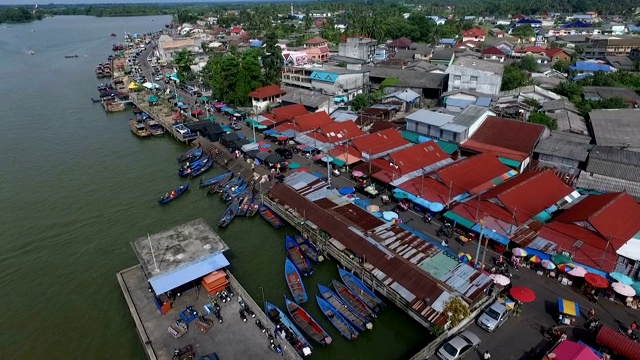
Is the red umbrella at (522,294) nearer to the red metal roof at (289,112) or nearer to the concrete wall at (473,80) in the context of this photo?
the red metal roof at (289,112)

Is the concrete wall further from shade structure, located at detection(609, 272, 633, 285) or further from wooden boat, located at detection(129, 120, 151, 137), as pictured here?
wooden boat, located at detection(129, 120, 151, 137)

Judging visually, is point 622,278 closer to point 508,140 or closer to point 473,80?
point 508,140

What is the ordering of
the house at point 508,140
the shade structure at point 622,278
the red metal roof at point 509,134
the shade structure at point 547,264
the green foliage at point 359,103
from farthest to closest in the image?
the green foliage at point 359,103, the red metal roof at point 509,134, the house at point 508,140, the shade structure at point 547,264, the shade structure at point 622,278

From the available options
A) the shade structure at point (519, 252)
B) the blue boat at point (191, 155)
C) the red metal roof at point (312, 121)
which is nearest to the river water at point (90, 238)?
the blue boat at point (191, 155)

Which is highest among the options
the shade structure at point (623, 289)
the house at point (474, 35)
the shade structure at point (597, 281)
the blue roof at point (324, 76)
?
the house at point (474, 35)

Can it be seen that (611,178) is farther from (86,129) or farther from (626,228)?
(86,129)
